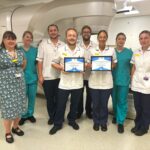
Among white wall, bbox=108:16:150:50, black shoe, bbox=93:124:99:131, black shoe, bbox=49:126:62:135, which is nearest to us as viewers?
black shoe, bbox=49:126:62:135

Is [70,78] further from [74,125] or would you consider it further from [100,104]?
[74,125]

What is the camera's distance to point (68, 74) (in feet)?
7.89

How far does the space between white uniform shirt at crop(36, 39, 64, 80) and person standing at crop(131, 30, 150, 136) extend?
3.18 ft

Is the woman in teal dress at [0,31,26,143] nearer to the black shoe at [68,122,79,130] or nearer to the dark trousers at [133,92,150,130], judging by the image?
the black shoe at [68,122,79,130]

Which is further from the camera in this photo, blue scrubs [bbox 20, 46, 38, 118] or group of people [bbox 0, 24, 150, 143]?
blue scrubs [bbox 20, 46, 38, 118]

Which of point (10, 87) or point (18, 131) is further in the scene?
point (18, 131)

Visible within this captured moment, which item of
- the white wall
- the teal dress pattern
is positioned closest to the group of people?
the teal dress pattern

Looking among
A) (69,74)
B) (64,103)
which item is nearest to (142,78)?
(69,74)

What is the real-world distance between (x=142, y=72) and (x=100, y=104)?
25.8 inches

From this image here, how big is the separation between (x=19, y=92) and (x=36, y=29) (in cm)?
116

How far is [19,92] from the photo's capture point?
2.30m

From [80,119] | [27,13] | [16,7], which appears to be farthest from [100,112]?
[16,7]

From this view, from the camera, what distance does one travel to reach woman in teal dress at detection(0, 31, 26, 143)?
217 centimetres

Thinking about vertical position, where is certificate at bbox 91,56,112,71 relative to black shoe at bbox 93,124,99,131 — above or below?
above
